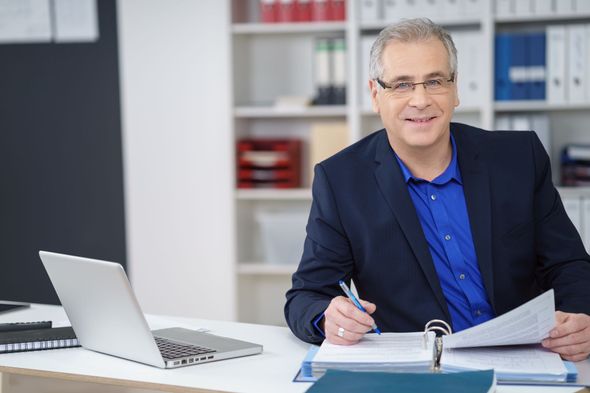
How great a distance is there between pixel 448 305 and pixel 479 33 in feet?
7.50

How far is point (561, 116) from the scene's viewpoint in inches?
169

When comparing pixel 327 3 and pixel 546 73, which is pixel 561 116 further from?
pixel 327 3

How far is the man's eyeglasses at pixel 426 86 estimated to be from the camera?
2.01 metres

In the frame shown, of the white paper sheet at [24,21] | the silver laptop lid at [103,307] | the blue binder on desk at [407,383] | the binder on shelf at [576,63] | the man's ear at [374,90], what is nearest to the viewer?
the blue binder on desk at [407,383]

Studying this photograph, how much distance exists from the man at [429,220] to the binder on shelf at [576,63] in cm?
197

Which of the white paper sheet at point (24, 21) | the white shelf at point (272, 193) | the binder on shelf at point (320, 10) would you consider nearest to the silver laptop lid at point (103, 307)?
the white shelf at point (272, 193)

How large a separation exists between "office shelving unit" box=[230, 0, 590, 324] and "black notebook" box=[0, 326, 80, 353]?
238 cm

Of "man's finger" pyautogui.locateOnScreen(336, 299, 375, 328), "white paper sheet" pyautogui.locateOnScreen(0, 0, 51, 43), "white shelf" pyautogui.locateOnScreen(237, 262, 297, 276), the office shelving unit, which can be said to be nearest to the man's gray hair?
"man's finger" pyautogui.locateOnScreen(336, 299, 375, 328)

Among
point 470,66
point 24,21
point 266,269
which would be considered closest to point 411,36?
point 470,66

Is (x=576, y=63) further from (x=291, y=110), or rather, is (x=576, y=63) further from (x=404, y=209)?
(x=404, y=209)

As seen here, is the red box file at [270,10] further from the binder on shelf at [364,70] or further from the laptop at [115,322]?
the laptop at [115,322]

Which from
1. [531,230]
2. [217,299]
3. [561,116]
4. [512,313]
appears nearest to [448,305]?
[531,230]

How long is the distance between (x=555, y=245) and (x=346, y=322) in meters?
0.63

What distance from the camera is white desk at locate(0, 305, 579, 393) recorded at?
1.65m
